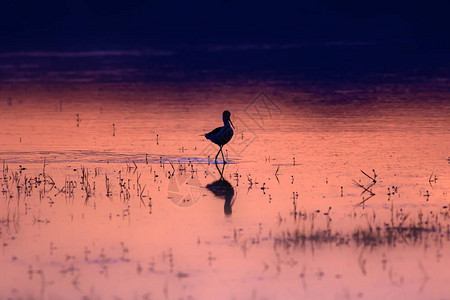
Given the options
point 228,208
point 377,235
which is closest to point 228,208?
point 228,208

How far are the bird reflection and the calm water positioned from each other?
49mm

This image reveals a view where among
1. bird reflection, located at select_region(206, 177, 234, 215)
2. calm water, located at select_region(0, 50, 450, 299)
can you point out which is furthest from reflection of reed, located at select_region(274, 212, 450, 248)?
bird reflection, located at select_region(206, 177, 234, 215)

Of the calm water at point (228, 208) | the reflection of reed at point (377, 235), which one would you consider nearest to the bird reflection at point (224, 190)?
the calm water at point (228, 208)

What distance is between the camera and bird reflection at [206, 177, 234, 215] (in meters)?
13.3

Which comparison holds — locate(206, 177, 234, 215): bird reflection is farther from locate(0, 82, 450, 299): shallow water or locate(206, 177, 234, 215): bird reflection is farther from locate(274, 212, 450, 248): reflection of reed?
locate(274, 212, 450, 248): reflection of reed

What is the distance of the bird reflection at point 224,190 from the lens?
43.6 ft

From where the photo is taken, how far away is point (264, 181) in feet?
49.9

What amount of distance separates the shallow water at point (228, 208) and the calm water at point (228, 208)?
0.11 feet

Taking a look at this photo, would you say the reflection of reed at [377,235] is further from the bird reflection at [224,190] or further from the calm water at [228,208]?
the bird reflection at [224,190]

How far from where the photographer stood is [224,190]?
14.6 meters

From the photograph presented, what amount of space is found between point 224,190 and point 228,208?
1537 millimetres

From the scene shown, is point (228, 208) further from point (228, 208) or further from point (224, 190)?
point (224, 190)

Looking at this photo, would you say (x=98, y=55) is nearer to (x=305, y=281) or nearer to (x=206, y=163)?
(x=206, y=163)

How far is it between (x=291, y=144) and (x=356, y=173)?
14.2 feet
